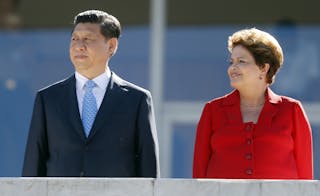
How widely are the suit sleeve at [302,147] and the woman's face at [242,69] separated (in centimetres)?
29

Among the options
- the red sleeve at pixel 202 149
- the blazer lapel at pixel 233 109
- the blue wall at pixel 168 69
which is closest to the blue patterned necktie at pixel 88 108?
the red sleeve at pixel 202 149

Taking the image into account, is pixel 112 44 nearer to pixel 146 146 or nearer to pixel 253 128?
pixel 146 146

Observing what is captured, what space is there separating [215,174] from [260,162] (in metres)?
0.23

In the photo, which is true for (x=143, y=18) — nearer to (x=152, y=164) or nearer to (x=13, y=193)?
(x=152, y=164)

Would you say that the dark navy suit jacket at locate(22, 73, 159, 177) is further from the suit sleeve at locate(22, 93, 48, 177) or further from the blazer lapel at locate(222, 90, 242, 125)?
the blazer lapel at locate(222, 90, 242, 125)

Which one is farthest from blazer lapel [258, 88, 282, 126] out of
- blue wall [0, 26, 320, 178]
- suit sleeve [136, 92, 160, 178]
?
blue wall [0, 26, 320, 178]

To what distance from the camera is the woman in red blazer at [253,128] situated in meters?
4.68

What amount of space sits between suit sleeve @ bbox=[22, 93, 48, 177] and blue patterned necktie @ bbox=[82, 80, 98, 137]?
0.67 ft

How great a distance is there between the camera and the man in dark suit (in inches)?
184

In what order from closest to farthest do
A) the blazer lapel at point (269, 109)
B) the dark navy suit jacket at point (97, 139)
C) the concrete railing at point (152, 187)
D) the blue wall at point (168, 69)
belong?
the concrete railing at point (152, 187)
the dark navy suit jacket at point (97, 139)
the blazer lapel at point (269, 109)
the blue wall at point (168, 69)

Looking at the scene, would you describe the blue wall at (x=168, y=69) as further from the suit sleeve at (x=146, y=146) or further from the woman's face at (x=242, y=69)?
the suit sleeve at (x=146, y=146)

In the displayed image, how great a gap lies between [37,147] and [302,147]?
130 cm

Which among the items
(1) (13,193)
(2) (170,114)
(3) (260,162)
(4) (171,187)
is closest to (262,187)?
(4) (171,187)

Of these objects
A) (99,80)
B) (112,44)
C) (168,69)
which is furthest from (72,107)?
(168,69)
